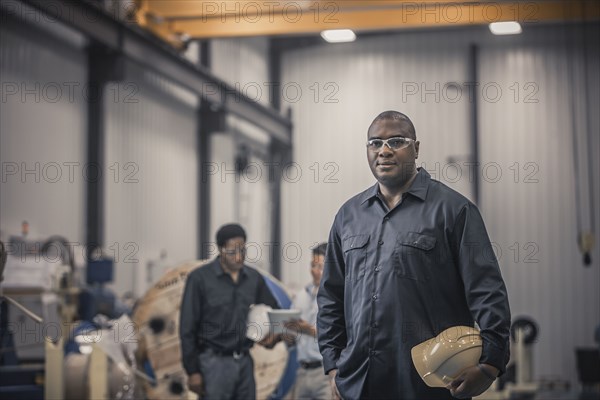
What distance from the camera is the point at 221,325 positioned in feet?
19.4

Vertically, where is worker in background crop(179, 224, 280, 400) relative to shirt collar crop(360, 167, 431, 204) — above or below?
below

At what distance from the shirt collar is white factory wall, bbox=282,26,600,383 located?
569cm

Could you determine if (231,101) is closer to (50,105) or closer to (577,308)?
(50,105)

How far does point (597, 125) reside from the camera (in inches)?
380

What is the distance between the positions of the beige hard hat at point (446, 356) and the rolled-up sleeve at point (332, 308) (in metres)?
0.43

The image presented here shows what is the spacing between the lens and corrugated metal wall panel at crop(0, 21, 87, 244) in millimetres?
8930

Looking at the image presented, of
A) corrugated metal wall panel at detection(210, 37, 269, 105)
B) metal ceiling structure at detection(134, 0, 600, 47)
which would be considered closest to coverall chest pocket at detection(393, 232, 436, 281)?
metal ceiling structure at detection(134, 0, 600, 47)

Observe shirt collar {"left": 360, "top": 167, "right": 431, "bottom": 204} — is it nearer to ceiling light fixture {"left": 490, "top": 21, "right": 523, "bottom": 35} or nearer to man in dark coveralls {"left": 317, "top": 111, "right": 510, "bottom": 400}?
man in dark coveralls {"left": 317, "top": 111, "right": 510, "bottom": 400}

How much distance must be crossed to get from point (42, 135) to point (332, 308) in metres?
6.65

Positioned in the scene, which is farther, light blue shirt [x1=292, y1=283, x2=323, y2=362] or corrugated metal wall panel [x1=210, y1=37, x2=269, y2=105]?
corrugated metal wall panel [x1=210, y1=37, x2=269, y2=105]

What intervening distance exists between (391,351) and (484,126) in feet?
38.9

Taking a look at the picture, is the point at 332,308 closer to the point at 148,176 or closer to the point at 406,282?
the point at 406,282

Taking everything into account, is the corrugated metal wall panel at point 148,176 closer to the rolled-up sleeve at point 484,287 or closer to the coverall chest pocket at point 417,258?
the coverall chest pocket at point 417,258

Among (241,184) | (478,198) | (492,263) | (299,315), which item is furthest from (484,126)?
(492,263)
